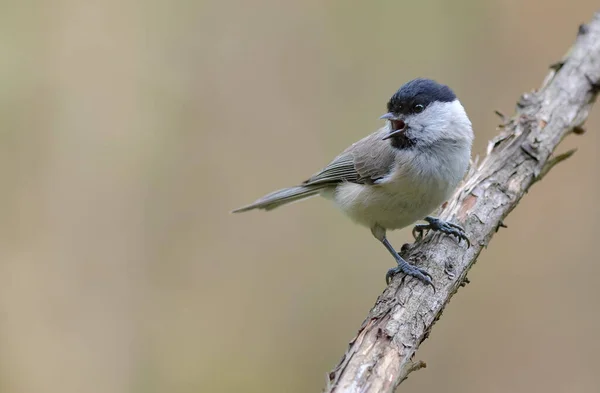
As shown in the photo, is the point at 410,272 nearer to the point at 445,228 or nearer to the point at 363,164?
the point at 445,228

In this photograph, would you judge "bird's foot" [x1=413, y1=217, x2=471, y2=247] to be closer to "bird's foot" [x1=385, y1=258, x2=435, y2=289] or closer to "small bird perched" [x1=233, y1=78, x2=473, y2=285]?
"small bird perched" [x1=233, y1=78, x2=473, y2=285]

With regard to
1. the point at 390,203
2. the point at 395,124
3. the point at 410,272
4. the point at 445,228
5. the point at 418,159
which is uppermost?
the point at 395,124

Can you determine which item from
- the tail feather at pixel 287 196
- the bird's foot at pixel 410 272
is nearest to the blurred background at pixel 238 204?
the tail feather at pixel 287 196

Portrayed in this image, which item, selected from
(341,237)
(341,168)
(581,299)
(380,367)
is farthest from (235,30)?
(380,367)

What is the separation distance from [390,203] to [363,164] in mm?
361

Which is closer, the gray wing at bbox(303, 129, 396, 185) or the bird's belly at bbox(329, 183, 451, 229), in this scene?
the bird's belly at bbox(329, 183, 451, 229)

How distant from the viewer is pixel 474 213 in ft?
10.4

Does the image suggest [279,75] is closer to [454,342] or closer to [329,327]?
[329,327]

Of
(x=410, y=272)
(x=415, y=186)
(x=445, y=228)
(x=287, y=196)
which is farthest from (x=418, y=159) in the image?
(x=287, y=196)

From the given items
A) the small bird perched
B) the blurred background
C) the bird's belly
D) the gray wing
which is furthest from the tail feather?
the blurred background

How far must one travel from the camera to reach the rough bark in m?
2.21

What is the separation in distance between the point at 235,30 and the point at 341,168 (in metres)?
2.59

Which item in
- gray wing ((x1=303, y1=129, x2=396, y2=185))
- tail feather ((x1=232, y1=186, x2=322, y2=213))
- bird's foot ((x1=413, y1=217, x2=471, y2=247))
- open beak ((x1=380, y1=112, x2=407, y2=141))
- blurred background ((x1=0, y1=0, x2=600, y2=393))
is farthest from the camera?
blurred background ((x1=0, y1=0, x2=600, y2=393))

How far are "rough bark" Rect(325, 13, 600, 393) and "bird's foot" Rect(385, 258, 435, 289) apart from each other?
0.03 meters
